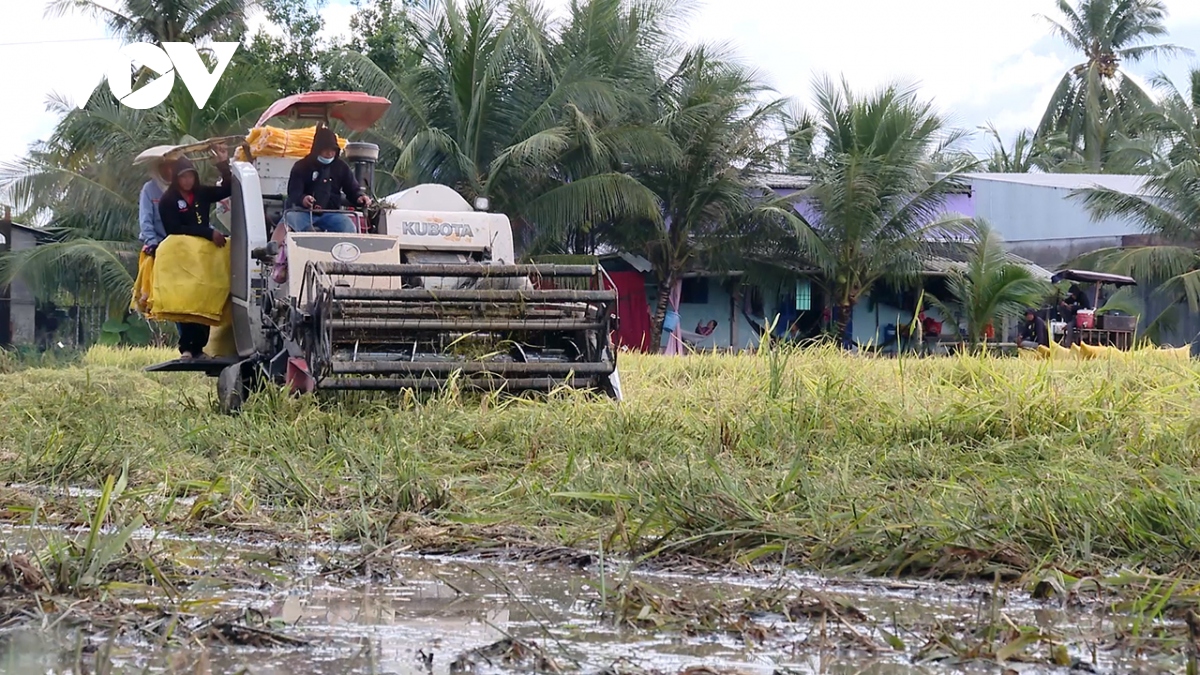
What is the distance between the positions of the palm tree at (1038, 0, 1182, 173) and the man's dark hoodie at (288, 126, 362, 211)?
38.4m

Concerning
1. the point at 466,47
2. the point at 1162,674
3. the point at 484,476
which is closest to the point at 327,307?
the point at 484,476

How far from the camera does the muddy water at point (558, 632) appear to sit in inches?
131

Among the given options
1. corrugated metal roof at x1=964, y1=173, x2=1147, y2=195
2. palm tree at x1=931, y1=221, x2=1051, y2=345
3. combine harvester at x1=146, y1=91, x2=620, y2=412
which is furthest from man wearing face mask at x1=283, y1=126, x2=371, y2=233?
corrugated metal roof at x1=964, y1=173, x2=1147, y2=195

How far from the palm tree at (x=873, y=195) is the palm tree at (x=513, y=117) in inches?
152

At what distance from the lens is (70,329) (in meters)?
28.6

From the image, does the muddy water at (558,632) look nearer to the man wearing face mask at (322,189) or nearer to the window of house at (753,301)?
the man wearing face mask at (322,189)

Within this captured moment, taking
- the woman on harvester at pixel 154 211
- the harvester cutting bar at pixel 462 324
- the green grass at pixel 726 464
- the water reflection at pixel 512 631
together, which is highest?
the woman on harvester at pixel 154 211

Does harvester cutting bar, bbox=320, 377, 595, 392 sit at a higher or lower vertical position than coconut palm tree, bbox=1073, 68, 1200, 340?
lower

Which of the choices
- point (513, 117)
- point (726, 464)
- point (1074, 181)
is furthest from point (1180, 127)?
point (726, 464)

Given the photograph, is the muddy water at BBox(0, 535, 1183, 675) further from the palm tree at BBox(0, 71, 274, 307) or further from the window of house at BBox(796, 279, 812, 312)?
the window of house at BBox(796, 279, 812, 312)

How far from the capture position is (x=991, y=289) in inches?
985

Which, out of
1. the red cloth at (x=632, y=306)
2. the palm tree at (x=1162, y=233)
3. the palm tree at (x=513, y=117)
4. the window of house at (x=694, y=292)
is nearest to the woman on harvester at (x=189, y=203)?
the palm tree at (x=513, y=117)

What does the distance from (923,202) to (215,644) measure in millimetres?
25422

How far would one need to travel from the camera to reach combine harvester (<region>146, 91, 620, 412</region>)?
8.63m
